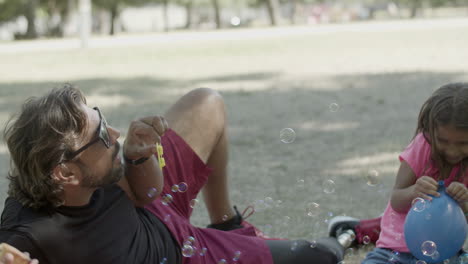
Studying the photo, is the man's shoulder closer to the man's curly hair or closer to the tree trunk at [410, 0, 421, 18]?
the man's curly hair

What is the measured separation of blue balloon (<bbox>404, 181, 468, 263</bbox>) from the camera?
210cm

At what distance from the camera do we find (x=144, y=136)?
196cm

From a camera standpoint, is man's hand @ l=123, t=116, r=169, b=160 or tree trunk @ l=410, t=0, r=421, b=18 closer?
man's hand @ l=123, t=116, r=169, b=160

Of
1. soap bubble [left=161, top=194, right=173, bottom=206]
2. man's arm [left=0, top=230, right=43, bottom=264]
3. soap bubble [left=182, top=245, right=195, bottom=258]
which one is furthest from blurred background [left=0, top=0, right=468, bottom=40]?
man's arm [left=0, top=230, right=43, bottom=264]

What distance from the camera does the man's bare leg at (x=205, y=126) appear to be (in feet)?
7.94

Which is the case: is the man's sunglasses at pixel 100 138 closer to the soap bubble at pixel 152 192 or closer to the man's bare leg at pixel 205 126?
the soap bubble at pixel 152 192

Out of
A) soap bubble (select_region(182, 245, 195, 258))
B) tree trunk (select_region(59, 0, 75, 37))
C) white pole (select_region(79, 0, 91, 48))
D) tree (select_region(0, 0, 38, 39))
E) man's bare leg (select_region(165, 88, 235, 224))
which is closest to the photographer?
soap bubble (select_region(182, 245, 195, 258))

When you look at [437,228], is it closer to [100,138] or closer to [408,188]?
[408,188]

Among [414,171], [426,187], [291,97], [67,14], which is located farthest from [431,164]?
[67,14]

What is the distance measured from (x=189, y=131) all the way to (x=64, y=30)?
29.8 m

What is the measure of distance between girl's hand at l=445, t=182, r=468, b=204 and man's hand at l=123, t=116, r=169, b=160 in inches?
38.0

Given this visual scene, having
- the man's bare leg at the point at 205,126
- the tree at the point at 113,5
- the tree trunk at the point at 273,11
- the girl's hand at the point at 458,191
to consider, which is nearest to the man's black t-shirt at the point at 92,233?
the man's bare leg at the point at 205,126

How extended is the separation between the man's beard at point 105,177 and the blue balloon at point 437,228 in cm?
99

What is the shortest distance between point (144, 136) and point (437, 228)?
3.26ft
